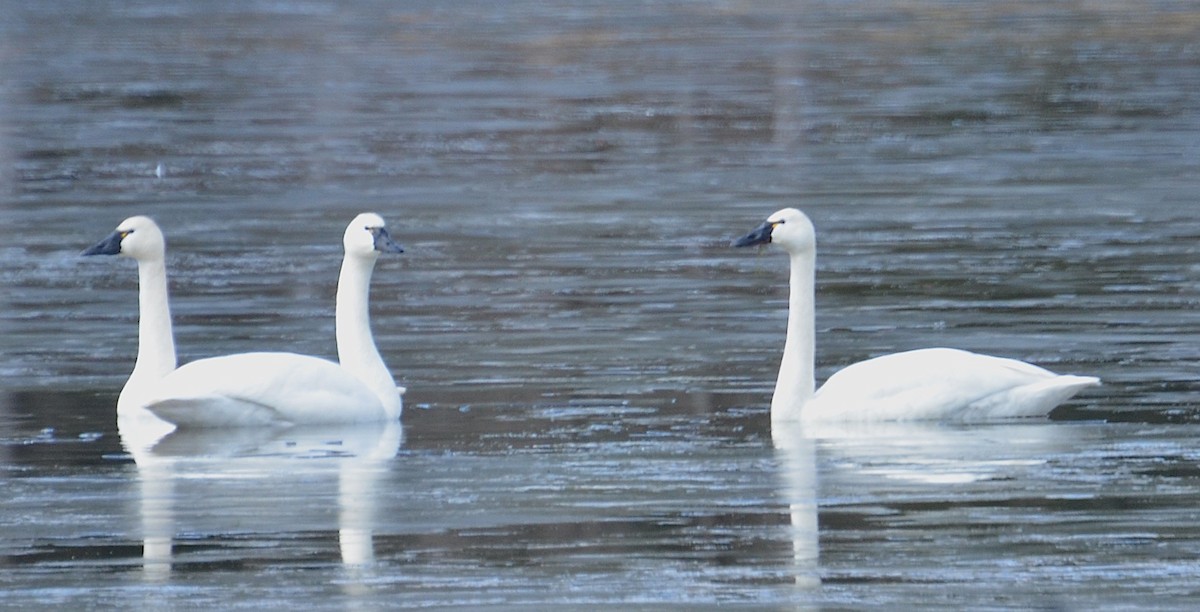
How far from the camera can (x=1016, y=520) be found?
26.2 ft

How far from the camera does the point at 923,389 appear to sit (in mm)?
10180

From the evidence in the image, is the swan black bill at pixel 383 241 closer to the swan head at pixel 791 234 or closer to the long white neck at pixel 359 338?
the long white neck at pixel 359 338

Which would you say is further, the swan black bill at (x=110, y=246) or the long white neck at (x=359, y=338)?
the swan black bill at (x=110, y=246)

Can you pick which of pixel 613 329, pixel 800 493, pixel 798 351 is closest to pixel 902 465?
pixel 800 493

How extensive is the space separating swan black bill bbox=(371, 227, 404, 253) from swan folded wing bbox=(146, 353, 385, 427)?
23.7 inches

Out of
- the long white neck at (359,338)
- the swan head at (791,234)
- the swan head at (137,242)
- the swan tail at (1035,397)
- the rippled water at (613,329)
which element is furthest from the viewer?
the swan head at (137,242)

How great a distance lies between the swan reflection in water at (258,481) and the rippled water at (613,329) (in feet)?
0.08

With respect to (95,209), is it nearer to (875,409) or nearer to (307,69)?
(875,409)

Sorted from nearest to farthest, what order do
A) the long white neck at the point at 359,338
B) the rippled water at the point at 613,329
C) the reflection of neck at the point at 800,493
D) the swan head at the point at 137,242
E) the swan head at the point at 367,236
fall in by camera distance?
1. the reflection of neck at the point at 800,493
2. the rippled water at the point at 613,329
3. the long white neck at the point at 359,338
4. the swan head at the point at 367,236
5. the swan head at the point at 137,242

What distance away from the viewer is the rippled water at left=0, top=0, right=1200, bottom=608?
7.58 metres

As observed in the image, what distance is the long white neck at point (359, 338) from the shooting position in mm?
10508

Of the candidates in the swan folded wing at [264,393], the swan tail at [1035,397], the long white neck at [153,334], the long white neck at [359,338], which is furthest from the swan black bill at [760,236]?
the long white neck at [153,334]

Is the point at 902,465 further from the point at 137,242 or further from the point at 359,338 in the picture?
the point at 137,242

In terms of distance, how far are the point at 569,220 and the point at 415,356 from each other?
19.7 ft
